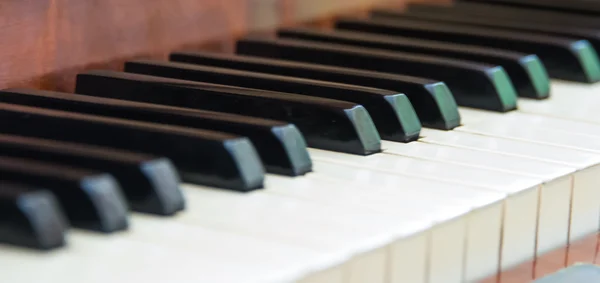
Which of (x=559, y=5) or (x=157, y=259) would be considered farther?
(x=559, y=5)

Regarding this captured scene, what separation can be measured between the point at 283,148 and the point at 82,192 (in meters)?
0.25

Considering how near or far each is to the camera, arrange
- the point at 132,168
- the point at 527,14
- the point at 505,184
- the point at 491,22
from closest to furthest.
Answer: the point at 132,168 → the point at 505,184 → the point at 491,22 → the point at 527,14

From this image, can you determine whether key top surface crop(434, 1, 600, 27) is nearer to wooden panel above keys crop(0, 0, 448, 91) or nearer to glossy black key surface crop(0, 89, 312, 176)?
wooden panel above keys crop(0, 0, 448, 91)

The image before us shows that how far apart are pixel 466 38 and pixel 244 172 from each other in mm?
784

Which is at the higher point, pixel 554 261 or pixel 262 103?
pixel 262 103

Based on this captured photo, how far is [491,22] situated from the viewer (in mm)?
1747

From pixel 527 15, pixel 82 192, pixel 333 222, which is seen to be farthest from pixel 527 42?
pixel 82 192

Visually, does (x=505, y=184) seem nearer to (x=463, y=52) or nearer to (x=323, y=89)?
(x=323, y=89)

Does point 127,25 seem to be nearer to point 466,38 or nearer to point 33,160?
point 33,160

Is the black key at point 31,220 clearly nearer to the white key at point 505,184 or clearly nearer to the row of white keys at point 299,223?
the row of white keys at point 299,223

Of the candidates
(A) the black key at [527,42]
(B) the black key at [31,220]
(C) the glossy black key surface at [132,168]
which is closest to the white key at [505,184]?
(C) the glossy black key surface at [132,168]

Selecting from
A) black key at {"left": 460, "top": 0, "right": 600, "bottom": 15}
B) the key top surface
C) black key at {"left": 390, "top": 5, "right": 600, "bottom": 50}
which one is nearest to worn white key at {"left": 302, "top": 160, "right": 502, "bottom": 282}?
black key at {"left": 390, "top": 5, "right": 600, "bottom": 50}

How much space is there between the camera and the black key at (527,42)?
1.57 meters

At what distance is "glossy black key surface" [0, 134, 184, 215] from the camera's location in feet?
→ 2.76
